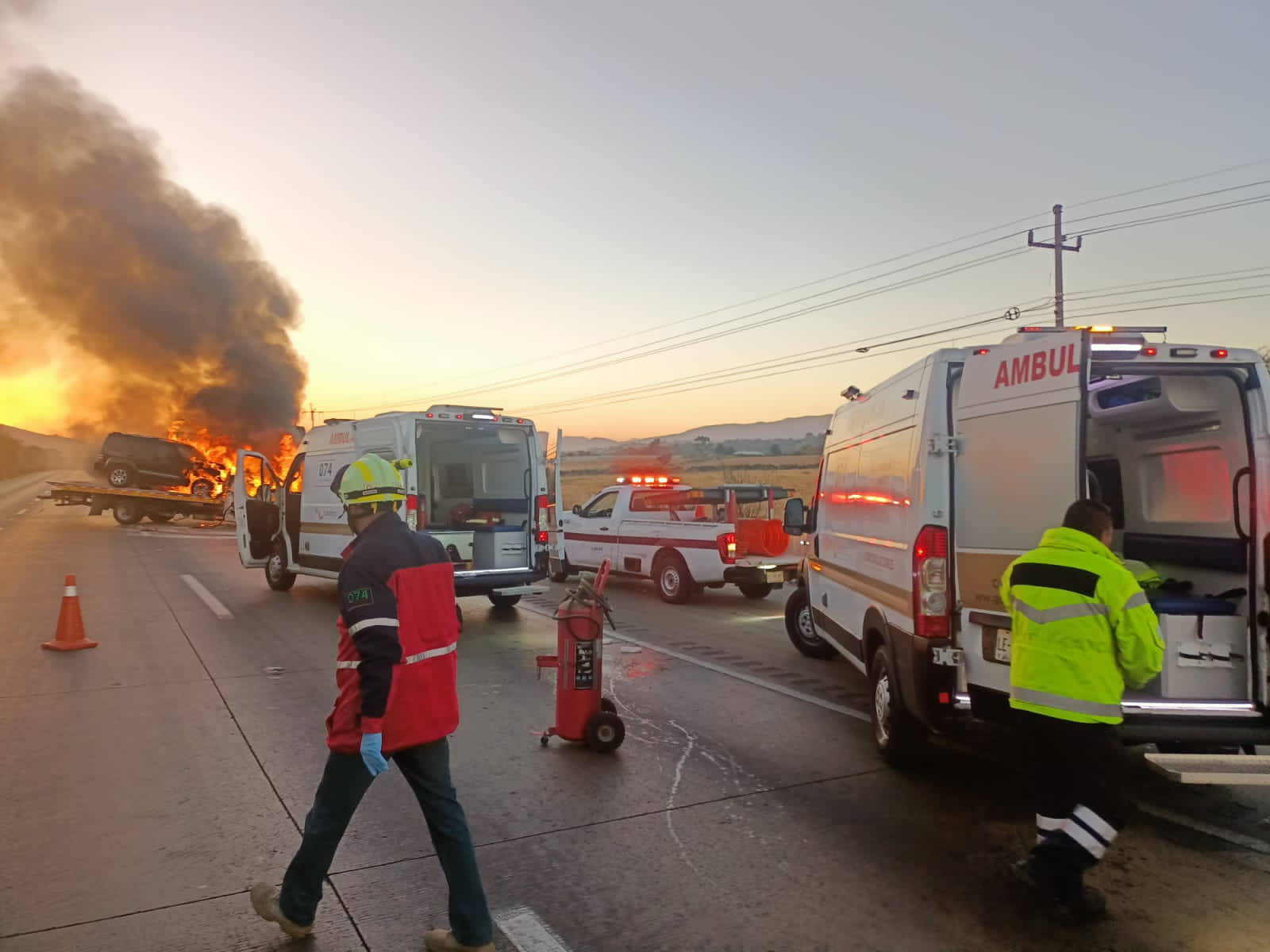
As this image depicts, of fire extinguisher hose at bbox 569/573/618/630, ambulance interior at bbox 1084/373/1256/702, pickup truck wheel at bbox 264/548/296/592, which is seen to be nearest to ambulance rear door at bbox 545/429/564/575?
pickup truck wheel at bbox 264/548/296/592

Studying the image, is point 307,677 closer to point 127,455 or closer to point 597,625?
point 597,625

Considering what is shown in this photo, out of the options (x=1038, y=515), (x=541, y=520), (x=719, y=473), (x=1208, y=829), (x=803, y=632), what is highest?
(x=719, y=473)

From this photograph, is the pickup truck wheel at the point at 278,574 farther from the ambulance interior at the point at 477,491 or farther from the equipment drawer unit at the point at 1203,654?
the equipment drawer unit at the point at 1203,654

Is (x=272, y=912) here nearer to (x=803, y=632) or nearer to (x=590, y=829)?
(x=590, y=829)

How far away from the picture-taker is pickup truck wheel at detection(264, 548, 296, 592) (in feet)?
45.8

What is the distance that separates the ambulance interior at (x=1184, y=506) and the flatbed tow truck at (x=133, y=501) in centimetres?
2766

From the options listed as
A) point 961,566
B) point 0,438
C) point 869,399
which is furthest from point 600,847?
point 0,438

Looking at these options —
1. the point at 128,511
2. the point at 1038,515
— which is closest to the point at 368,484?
the point at 1038,515

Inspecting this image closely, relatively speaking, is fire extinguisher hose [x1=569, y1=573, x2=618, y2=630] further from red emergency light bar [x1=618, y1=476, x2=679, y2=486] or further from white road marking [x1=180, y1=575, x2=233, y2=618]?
red emergency light bar [x1=618, y1=476, x2=679, y2=486]

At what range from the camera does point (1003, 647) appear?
4531 millimetres

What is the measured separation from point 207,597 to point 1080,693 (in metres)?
12.7

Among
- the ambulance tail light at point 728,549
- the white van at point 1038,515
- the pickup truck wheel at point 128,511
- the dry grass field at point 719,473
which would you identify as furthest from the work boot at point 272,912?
the pickup truck wheel at point 128,511

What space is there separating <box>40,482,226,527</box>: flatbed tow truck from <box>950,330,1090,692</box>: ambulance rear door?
28.0 meters

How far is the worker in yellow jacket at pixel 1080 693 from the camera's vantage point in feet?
12.0
